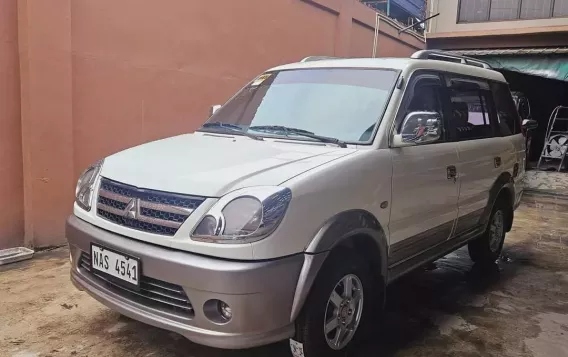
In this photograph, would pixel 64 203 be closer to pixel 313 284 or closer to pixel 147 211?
pixel 147 211

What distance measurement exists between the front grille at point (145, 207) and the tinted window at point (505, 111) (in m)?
3.53

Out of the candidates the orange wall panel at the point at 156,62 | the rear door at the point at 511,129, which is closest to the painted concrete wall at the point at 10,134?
the orange wall panel at the point at 156,62

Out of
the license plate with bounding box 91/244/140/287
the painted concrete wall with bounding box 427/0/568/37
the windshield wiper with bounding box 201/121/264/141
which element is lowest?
the license plate with bounding box 91/244/140/287

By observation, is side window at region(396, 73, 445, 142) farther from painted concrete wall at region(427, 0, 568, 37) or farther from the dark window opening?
the dark window opening

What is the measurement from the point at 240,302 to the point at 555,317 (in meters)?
2.77

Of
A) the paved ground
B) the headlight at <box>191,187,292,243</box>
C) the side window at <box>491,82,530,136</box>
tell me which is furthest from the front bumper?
the side window at <box>491,82,530,136</box>

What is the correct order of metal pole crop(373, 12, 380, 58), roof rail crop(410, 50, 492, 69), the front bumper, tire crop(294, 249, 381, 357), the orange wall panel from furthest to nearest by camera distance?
Result: 1. metal pole crop(373, 12, 380, 58)
2. the orange wall panel
3. roof rail crop(410, 50, 492, 69)
4. tire crop(294, 249, 381, 357)
5. the front bumper

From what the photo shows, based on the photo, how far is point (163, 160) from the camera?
2.79 m

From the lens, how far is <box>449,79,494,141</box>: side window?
396cm

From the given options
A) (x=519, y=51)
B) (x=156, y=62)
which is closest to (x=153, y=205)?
(x=156, y=62)

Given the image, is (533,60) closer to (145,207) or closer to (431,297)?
(431,297)

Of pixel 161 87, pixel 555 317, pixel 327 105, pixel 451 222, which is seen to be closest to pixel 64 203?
pixel 161 87

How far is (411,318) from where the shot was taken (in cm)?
364

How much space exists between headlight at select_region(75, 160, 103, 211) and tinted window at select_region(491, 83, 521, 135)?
12.0 ft
